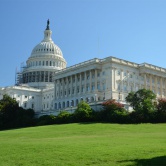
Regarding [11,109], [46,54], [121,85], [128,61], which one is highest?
[46,54]

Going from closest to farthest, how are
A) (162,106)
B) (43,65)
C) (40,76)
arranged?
(162,106) < (40,76) < (43,65)

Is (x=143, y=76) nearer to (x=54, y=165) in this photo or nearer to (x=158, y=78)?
(x=158, y=78)

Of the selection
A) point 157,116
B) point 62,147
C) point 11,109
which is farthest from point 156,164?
point 11,109

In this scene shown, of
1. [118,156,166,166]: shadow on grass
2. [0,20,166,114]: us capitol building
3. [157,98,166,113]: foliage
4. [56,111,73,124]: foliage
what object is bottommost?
[118,156,166,166]: shadow on grass

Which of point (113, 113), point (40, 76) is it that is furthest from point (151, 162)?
point (40, 76)

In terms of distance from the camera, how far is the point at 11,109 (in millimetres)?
104750

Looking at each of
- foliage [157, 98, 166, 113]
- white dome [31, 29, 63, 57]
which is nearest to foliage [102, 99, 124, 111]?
foliage [157, 98, 166, 113]

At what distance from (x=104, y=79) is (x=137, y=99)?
29.5 m

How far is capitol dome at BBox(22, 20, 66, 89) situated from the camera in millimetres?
173875

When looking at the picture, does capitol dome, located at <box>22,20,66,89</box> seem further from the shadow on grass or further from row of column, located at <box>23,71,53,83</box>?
the shadow on grass

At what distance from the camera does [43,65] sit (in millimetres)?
178000

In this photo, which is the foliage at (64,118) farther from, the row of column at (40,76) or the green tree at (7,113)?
the row of column at (40,76)

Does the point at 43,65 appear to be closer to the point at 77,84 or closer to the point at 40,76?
the point at 40,76

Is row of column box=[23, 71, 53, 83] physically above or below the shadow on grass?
above
